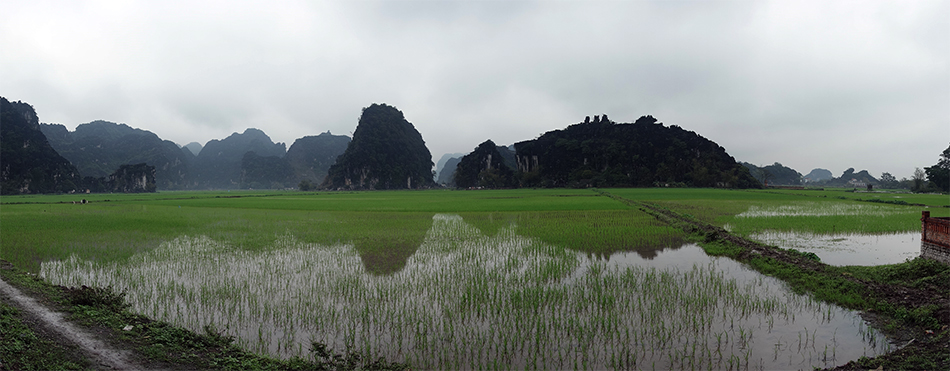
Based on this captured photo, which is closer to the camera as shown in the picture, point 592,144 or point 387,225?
point 387,225

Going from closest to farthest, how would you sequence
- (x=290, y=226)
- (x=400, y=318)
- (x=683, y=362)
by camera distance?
(x=683, y=362)
(x=400, y=318)
(x=290, y=226)

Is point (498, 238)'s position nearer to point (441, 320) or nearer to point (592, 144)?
point (441, 320)

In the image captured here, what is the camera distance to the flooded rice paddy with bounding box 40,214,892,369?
3.96 m

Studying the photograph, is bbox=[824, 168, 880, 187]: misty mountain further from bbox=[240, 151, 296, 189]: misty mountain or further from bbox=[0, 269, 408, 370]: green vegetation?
bbox=[240, 151, 296, 189]: misty mountain

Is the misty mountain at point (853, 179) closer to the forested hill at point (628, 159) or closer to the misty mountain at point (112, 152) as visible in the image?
the forested hill at point (628, 159)

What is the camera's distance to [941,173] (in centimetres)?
4419

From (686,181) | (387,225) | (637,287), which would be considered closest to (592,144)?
(686,181)

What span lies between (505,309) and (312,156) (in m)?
148

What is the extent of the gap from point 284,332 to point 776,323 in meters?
5.85

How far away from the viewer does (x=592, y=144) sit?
83500mm

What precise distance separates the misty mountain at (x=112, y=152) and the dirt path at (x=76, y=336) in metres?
121

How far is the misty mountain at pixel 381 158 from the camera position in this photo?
296ft

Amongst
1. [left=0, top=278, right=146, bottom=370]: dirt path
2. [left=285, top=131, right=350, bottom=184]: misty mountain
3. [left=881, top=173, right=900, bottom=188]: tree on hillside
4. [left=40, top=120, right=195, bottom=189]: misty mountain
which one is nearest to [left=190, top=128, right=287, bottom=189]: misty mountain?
[left=40, top=120, right=195, bottom=189]: misty mountain

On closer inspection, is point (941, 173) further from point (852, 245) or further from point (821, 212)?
point (852, 245)
